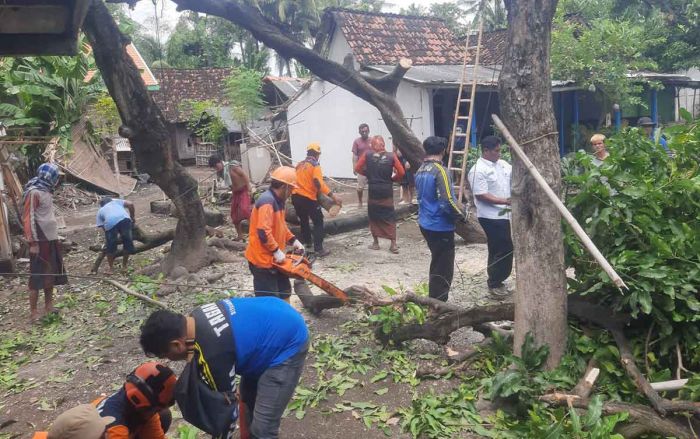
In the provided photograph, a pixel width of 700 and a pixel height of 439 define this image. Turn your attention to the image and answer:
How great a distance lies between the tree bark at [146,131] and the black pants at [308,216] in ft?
4.75

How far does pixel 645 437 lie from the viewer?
3693 millimetres

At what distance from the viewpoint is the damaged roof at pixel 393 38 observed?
17219 mm

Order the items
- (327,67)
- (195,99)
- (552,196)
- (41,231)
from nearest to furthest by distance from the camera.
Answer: (552,196)
(41,231)
(327,67)
(195,99)

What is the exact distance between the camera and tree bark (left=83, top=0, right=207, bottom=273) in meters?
7.94

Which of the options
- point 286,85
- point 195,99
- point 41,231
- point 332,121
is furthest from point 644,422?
point 195,99

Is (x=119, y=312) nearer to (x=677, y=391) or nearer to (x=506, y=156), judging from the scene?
(x=677, y=391)

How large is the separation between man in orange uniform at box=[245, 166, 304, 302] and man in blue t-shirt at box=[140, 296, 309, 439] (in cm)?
199

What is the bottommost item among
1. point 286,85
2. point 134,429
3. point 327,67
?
point 134,429

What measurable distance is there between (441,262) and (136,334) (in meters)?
3.37

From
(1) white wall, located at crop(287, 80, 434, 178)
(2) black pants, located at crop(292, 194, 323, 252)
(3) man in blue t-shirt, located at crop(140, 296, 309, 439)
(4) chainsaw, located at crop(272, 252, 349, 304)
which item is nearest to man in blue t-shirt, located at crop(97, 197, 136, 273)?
(2) black pants, located at crop(292, 194, 323, 252)

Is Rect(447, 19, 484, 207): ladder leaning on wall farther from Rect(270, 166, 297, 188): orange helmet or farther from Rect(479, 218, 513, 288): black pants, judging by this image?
Rect(270, 166, 297, 188): orange helmet

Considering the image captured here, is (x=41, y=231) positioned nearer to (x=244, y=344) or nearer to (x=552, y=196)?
(x=244, y=344)

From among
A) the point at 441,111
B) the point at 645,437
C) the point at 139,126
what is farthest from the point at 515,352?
the point at 441,111

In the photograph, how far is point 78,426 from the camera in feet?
8.37
